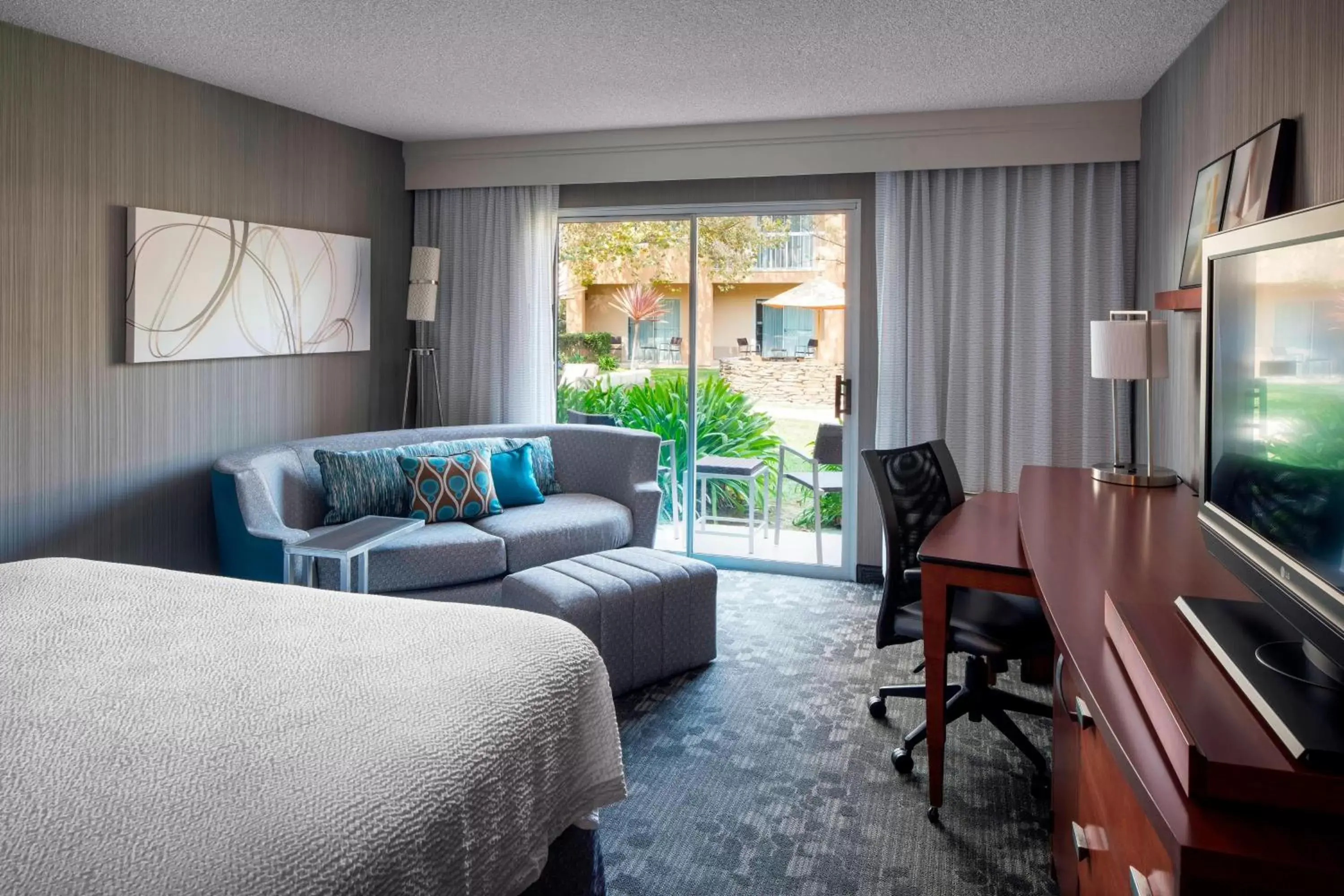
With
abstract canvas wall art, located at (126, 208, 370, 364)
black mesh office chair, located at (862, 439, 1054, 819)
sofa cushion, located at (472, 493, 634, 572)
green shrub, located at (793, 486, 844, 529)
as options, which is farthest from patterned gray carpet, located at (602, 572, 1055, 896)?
abstract canvas wall art, located at (126, 208, 370, 364)

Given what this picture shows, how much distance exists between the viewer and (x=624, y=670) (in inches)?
139

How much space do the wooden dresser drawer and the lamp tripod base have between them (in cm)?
181

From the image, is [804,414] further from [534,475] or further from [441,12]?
[441,12]

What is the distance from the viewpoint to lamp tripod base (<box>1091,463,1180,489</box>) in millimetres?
3348

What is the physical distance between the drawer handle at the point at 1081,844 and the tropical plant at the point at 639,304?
4061mm

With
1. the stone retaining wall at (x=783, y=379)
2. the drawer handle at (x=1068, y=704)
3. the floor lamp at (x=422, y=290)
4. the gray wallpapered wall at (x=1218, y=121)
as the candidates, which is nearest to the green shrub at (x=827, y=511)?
the stone retaining wall at (x=783, y=379)

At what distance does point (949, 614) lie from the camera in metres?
2.67

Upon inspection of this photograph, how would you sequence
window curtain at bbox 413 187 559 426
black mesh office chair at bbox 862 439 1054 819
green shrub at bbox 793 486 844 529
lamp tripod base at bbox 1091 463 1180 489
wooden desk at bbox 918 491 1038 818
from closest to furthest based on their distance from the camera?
wooden desk at bbox 918 491 1038 818 → black mesh office chair at bbox 862 439 1054 819 → lamp tripod base at bbox 1091 463 1180 489 → green shrub at bbox 793 486 844 529 → window curtain at bbox 413 187 559 426

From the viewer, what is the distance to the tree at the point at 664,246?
529cm

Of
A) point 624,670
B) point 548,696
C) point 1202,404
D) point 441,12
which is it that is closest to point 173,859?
point 548,696

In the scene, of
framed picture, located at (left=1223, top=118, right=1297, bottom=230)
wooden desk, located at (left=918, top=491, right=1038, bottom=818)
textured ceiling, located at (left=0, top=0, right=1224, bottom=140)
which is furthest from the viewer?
textured ceiling, located at (left=0, top=0, right=1224, bottom=140)

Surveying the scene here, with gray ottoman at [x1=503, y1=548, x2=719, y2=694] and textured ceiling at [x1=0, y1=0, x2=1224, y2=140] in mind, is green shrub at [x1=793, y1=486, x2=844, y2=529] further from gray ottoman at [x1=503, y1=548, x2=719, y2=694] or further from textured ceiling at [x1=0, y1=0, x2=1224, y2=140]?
textured ceiling at [x1=0, y1=0, x2=1224, y2=140]

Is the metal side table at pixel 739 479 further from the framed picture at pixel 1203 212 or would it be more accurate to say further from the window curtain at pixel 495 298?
the framed picture at pixel 1203 212

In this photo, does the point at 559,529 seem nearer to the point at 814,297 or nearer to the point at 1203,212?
the point at 814,297
